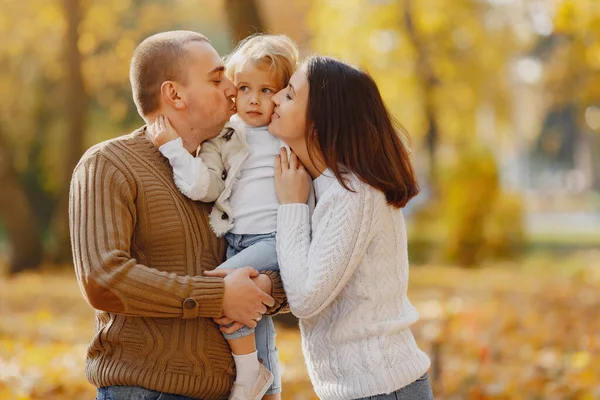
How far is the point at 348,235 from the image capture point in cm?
279

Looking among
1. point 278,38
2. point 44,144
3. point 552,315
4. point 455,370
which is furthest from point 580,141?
point 278,38

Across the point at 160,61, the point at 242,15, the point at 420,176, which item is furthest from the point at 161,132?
the point at 420,176

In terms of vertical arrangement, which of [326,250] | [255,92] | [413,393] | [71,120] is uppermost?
[71,120]

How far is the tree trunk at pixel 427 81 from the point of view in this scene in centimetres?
1894

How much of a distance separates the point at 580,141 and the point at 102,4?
40.3 meters

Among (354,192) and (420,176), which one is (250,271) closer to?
(354,192)

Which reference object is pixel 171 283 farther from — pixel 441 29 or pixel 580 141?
pixel 580 141

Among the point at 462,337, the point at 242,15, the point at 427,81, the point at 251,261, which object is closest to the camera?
the point at 251,261

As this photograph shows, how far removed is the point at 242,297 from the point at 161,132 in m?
0.61

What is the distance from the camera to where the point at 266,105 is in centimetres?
310

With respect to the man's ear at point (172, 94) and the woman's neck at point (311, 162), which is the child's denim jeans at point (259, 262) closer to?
the woman's neck at point (311, 162)

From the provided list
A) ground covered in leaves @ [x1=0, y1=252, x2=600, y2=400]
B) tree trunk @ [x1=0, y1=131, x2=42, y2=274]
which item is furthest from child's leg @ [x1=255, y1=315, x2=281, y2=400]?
tree trunk @ [x1=0, y1=131, x2=42, y2=274]

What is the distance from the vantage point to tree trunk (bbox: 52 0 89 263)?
592 inches

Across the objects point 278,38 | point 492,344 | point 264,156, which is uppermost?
point 278,38
